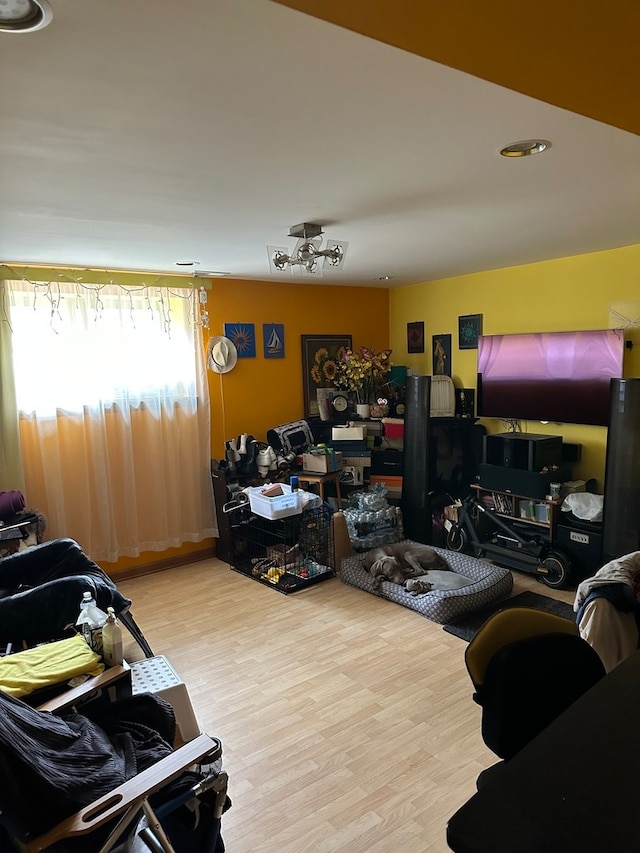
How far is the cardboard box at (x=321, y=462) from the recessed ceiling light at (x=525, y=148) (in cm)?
295

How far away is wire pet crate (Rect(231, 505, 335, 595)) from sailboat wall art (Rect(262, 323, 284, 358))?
1.42 metres

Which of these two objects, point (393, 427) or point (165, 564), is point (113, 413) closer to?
point (165, 564)

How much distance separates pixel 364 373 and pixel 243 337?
1.14 m

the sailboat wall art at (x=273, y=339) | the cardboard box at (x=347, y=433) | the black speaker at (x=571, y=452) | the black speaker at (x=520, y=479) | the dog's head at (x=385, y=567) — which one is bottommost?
the dog's head at (x=385, y=567)

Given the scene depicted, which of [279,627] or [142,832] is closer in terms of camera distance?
[142,832]

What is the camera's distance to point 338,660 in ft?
9.91

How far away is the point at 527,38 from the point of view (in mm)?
1056

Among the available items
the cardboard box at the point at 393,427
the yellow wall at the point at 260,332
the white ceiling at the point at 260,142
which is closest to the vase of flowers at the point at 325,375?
the yellow wall at the point at 260,332

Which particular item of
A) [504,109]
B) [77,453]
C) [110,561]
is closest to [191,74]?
[504,109]

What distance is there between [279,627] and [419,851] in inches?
66.8

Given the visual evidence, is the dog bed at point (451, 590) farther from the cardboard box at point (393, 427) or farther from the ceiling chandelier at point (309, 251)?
the ceiling chandelier at point (309, 251)

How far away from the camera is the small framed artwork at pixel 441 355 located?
5.02 metres

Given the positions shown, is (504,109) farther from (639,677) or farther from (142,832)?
(142,832)

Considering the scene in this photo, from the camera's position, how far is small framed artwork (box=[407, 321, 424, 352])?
5.28 metres
